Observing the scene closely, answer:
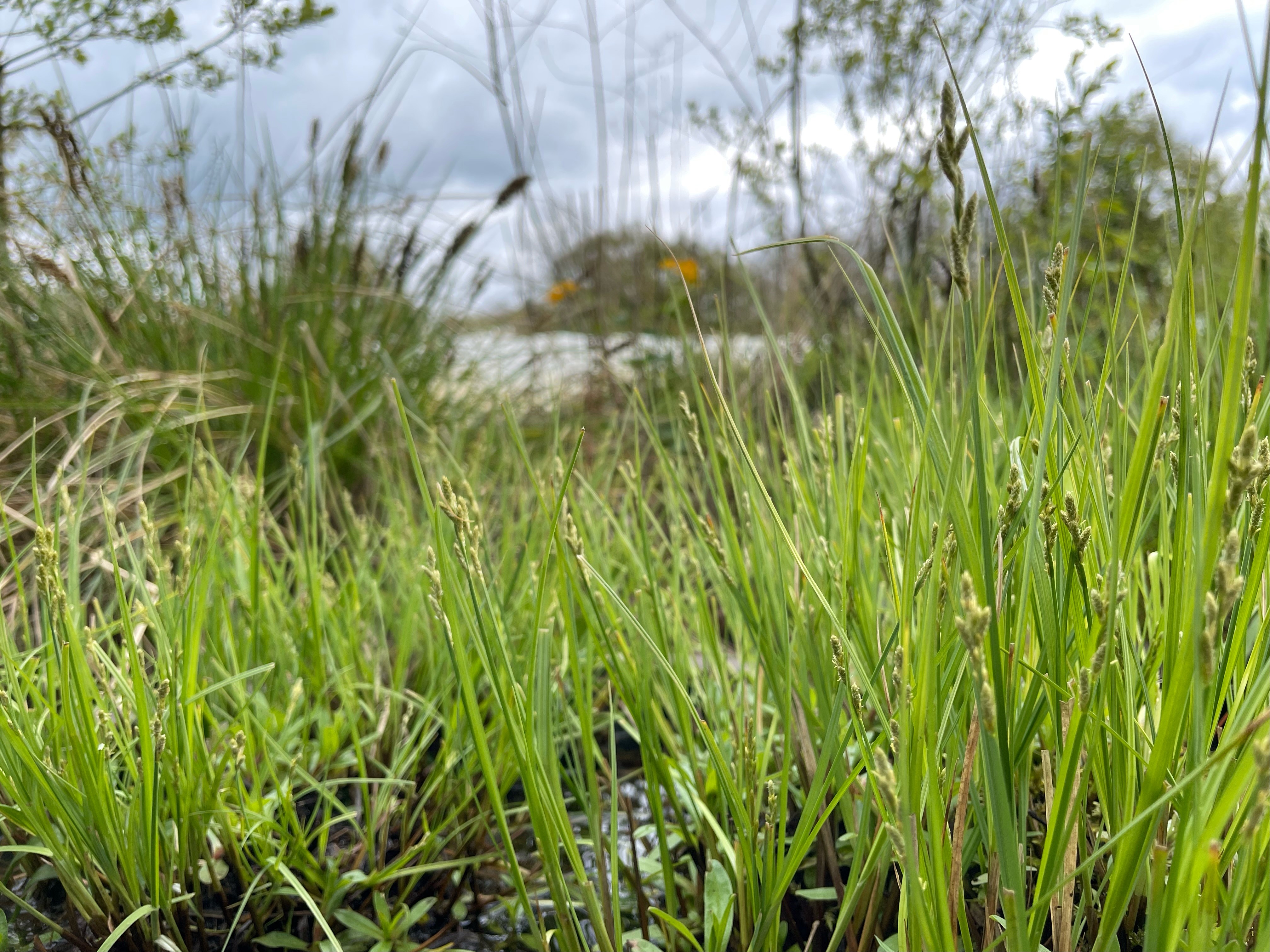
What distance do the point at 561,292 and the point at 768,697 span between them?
2.58 m

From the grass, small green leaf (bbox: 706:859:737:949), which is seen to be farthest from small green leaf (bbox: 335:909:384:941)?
small green leaf (bbox: 706:859:737:949)

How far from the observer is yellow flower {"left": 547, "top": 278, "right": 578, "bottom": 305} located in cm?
336

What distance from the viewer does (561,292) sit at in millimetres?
3500

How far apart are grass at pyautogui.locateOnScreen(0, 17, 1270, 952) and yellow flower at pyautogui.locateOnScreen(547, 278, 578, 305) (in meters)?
2.09

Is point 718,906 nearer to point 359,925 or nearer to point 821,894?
point 821,894

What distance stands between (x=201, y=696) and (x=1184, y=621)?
85cm

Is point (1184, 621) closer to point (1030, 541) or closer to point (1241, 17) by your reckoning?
point (1030, 541)

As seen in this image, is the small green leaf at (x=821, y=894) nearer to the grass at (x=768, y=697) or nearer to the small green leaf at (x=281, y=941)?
the grass at (x=768, y=697)

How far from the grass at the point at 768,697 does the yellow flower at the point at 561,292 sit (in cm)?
209

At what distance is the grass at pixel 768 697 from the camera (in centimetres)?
Answer: 48

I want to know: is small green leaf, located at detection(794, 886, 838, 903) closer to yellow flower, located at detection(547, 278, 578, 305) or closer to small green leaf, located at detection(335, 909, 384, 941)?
small green leaf, located at detection(335, 909, 384, 941)

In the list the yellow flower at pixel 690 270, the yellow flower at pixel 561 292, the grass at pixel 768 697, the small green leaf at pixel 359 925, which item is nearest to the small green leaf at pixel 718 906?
the grass at pixel 768 697

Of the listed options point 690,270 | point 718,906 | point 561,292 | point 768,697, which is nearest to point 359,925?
point 718,906

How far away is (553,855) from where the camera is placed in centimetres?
66
